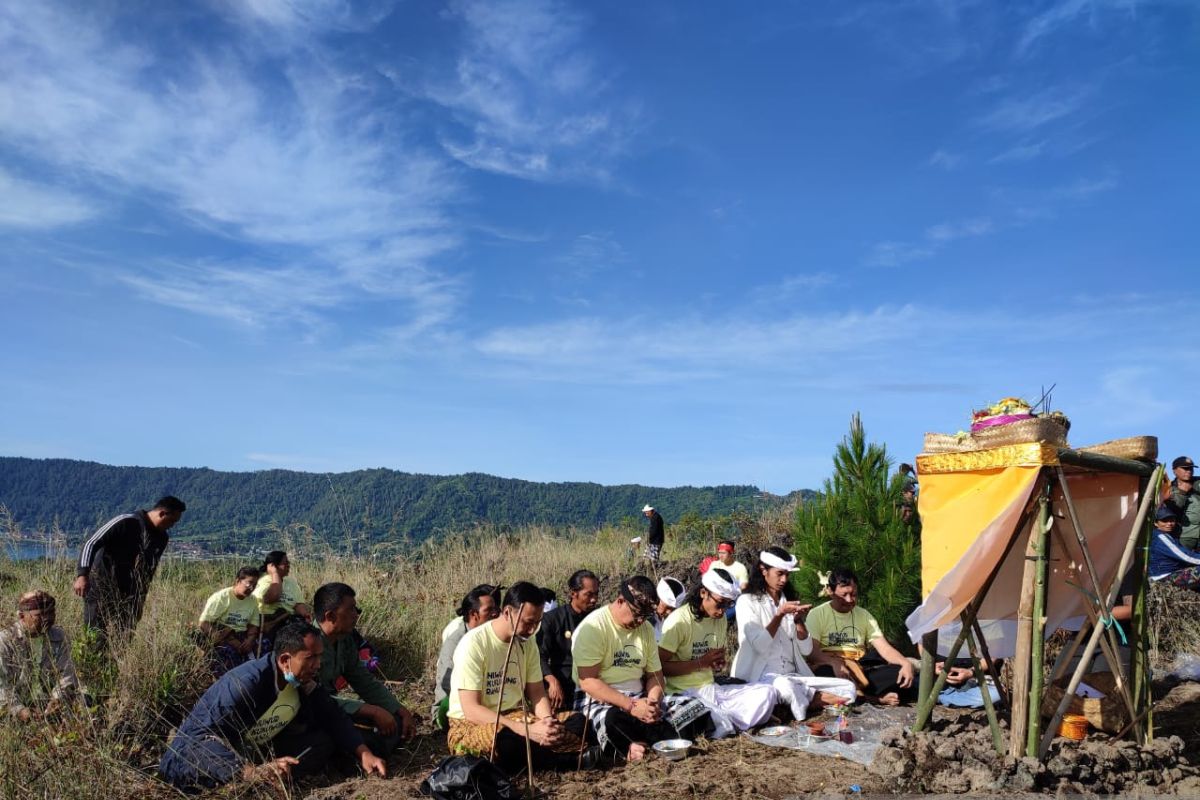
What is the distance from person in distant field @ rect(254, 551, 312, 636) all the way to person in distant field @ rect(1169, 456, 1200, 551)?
8.98 meters

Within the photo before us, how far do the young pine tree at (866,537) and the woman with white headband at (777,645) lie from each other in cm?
128

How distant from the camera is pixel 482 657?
198 inches

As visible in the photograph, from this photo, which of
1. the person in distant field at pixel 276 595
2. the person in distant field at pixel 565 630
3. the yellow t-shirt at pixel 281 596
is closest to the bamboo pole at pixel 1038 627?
the person in distant field at pixel 565 630

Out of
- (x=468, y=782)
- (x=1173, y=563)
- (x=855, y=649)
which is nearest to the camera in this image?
(x=468, y=782)

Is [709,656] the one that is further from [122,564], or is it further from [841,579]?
[122,564]

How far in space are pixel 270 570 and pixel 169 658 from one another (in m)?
1.67

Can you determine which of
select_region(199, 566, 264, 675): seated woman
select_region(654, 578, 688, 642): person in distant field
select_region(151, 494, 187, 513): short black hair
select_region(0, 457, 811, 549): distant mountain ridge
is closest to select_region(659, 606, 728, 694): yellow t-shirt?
select_region(654, 578, 688, 642): person in distant field

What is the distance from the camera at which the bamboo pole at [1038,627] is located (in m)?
4.29

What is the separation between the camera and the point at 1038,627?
4.34m

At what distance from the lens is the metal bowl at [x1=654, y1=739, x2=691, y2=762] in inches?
205

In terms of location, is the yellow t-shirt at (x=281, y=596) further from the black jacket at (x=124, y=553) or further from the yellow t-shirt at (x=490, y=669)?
the yellow t-shirt at (x=490, y=669)

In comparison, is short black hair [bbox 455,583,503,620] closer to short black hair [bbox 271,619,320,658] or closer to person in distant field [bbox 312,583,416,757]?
person in distant field [bbox 312,583,416,757]

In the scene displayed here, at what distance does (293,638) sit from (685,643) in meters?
2.82

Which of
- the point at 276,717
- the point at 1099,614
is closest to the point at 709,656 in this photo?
the point at 1099,614
